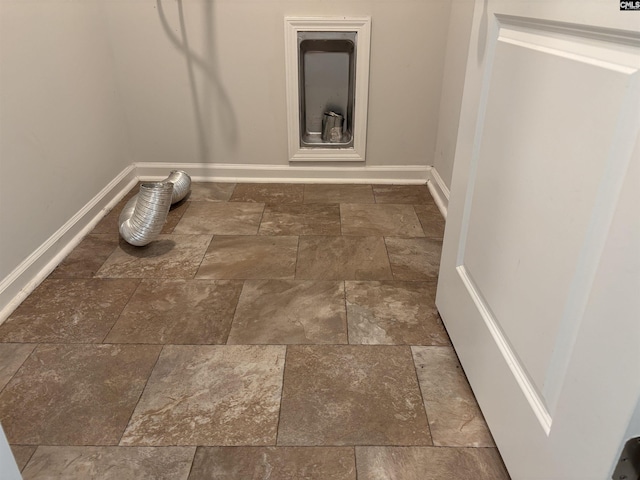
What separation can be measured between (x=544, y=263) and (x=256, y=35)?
1.90 meters

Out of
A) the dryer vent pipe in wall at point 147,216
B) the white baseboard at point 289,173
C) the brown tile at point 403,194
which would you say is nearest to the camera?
the dryer vent pipe in wall at point 147,216

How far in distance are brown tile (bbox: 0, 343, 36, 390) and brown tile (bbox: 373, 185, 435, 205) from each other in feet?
5.33

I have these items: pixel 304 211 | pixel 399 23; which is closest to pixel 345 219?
pixel 304 211

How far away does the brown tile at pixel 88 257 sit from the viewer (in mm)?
1812

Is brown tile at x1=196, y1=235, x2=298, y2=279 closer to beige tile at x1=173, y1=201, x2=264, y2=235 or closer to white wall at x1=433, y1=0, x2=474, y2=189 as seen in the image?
beige tile at x1=173, y1=201, x2=264, y2=235

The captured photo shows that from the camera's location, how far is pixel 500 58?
105cm

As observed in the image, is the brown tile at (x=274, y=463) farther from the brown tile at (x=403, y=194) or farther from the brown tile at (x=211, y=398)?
the brown tile at (x=403, y=194)

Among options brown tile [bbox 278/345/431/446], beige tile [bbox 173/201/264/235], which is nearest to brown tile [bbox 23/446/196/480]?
brown tile [bbox 278/345/431/446]

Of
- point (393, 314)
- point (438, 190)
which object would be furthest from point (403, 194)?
point (393, 314)

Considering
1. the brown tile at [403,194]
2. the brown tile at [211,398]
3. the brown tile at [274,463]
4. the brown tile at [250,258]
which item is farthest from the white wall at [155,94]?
the brown tile at [274,463]

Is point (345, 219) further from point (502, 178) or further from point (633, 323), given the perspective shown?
point (633, 323)

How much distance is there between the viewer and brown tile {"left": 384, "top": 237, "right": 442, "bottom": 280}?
71.1 inches

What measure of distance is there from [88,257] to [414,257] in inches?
51.9

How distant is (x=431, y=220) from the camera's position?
2.23 meters
